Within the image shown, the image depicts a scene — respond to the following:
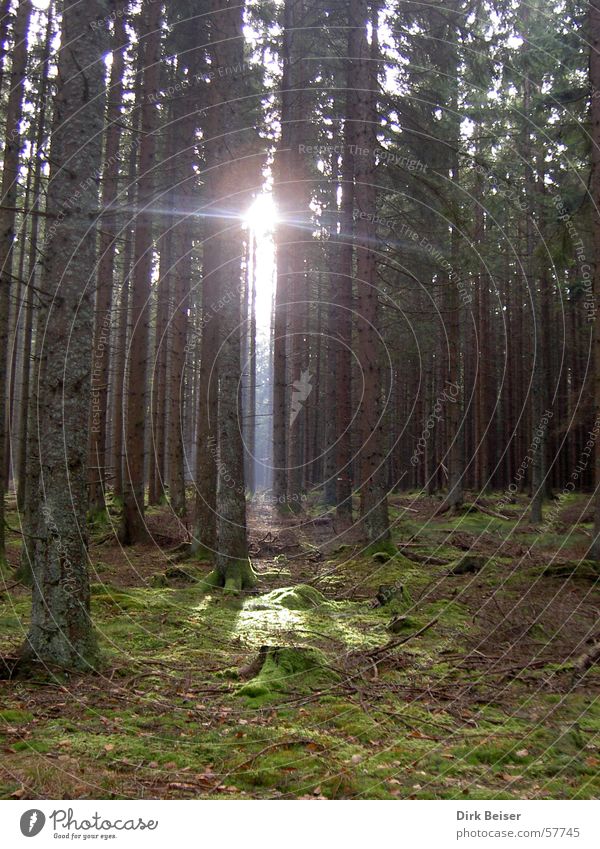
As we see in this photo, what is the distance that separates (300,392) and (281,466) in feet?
33.4

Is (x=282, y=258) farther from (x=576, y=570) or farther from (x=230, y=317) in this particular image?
(x=576, y=570)

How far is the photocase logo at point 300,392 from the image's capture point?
3247cm

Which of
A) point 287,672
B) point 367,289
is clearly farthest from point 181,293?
point 287,672

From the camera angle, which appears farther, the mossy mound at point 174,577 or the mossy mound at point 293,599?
the mossy mound at point 174,577

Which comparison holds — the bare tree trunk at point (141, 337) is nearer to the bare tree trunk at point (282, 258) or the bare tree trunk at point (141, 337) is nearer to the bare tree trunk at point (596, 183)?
the bare tree trunk at point (282, 258)

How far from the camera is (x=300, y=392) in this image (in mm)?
33750

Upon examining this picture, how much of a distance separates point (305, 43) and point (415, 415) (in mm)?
23989

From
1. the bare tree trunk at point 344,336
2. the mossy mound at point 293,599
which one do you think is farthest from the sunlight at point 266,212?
the mossy mound at point 293,599

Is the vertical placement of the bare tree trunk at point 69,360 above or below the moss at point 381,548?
A: above

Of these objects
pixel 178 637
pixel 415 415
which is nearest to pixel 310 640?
pixel 178 637

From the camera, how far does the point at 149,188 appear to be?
53.7ft
